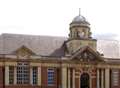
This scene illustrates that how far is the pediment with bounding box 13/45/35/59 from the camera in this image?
50.6 metres

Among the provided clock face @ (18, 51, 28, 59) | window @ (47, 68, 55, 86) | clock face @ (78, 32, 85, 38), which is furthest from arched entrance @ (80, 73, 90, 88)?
clock face @ (18, 51, 28, 59)

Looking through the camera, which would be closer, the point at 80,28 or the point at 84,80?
the point at 84,80

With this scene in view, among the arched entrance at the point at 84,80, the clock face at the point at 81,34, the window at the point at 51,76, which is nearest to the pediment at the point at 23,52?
the window at the point at 51,76

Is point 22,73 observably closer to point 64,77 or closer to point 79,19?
point 64,77

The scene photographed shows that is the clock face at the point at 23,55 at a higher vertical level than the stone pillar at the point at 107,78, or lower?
higher

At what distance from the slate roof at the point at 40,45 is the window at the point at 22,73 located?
2.17m

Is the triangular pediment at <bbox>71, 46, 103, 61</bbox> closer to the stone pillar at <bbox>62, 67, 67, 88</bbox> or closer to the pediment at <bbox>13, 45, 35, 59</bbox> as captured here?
the stone pillar at <bbox>62, 67, 67, 88</bbox>

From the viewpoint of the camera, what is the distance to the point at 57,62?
2056 inches

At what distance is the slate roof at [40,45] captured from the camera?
5191 cm

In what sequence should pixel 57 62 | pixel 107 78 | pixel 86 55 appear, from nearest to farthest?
pixel 57 62
pixel 86 55
pixel 107 78

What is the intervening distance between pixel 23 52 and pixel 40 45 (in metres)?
4.03

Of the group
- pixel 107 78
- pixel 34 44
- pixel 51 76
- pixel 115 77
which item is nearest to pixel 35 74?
pixel 51 76

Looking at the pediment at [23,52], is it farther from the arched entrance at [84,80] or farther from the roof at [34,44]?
the arched entrance at [84,80]

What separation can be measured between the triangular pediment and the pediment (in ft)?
19.5
